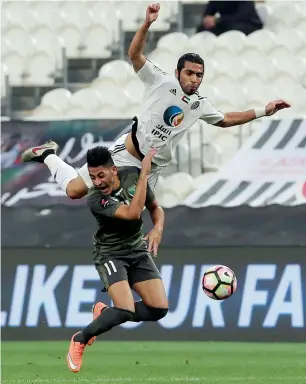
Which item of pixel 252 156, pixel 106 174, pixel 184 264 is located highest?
pixel 106 174

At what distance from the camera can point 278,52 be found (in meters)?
17.4

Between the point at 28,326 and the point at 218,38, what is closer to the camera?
the point at 28,326

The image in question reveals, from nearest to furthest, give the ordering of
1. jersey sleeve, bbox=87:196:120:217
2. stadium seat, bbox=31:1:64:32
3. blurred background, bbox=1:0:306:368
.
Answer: jersey sleeve, bbox=87:196:120:217
blurred background, bbox=1:0:306:368
stadium seat, bbox=31:1:64:32

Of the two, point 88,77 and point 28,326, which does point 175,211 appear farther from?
point 88,77

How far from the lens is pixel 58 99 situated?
56.3ft

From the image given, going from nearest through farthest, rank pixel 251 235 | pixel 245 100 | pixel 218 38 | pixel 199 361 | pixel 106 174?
pixel 106 174 < pixel 199 361 < pixel 251 235 < pixel 245 100 < pixel 218 38

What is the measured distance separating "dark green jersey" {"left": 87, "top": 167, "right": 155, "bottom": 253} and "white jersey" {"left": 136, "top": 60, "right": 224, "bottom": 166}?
42 centimetres

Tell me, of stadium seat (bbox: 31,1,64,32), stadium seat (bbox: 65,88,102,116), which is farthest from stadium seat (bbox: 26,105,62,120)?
stadium seat (bbox: 31,1,64,32)

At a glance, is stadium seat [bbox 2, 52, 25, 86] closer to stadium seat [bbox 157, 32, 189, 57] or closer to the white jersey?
stadium seat [bbox 157, 32, 189, 57]

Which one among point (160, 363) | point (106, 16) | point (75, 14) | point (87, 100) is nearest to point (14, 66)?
point (75, 14)

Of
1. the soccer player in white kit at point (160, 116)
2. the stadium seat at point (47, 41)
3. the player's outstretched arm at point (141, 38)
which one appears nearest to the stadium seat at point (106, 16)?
the stadium seat at point (47, 41)

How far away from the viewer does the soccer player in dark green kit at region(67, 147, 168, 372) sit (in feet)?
30.2

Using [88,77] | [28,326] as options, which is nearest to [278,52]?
[88,77]

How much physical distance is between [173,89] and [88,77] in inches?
352
